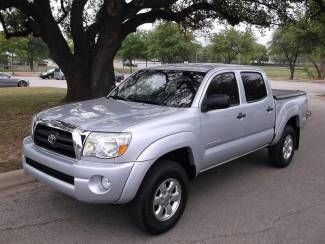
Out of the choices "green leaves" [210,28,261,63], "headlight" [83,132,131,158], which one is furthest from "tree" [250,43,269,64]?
"headlight" [83,132,131,158]

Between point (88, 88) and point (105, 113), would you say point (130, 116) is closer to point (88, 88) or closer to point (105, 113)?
point (105, 113)

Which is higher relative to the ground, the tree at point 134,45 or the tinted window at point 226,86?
the tree at point 134,45

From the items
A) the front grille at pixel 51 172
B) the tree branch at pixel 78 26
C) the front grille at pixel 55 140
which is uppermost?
the tree branch at pixel 78 26

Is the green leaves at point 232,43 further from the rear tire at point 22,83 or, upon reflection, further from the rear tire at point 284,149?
the rear tire at point 284,149

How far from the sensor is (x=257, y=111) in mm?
6027

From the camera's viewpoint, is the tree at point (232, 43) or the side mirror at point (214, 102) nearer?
the side mirror at point (214, 102)

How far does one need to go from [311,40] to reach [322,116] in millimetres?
10517

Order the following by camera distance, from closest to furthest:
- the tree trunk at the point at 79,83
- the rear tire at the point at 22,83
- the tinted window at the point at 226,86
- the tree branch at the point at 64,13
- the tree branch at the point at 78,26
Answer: the tinted window at the point at 226,86, the tree trunk at the point at 79,83, the tree branch at the point at 78,26, the tree branch at the point at 64,13, the rear tire at the point at 22,83

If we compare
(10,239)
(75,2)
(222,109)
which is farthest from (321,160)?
(75,2)

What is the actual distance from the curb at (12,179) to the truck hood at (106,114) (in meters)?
1.35

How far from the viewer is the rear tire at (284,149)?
6.75 metres

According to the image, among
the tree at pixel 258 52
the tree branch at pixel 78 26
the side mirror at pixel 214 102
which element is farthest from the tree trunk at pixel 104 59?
the tree at pixel 258 52

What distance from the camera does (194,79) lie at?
532 centimetres

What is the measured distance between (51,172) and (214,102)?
202 centimetres
